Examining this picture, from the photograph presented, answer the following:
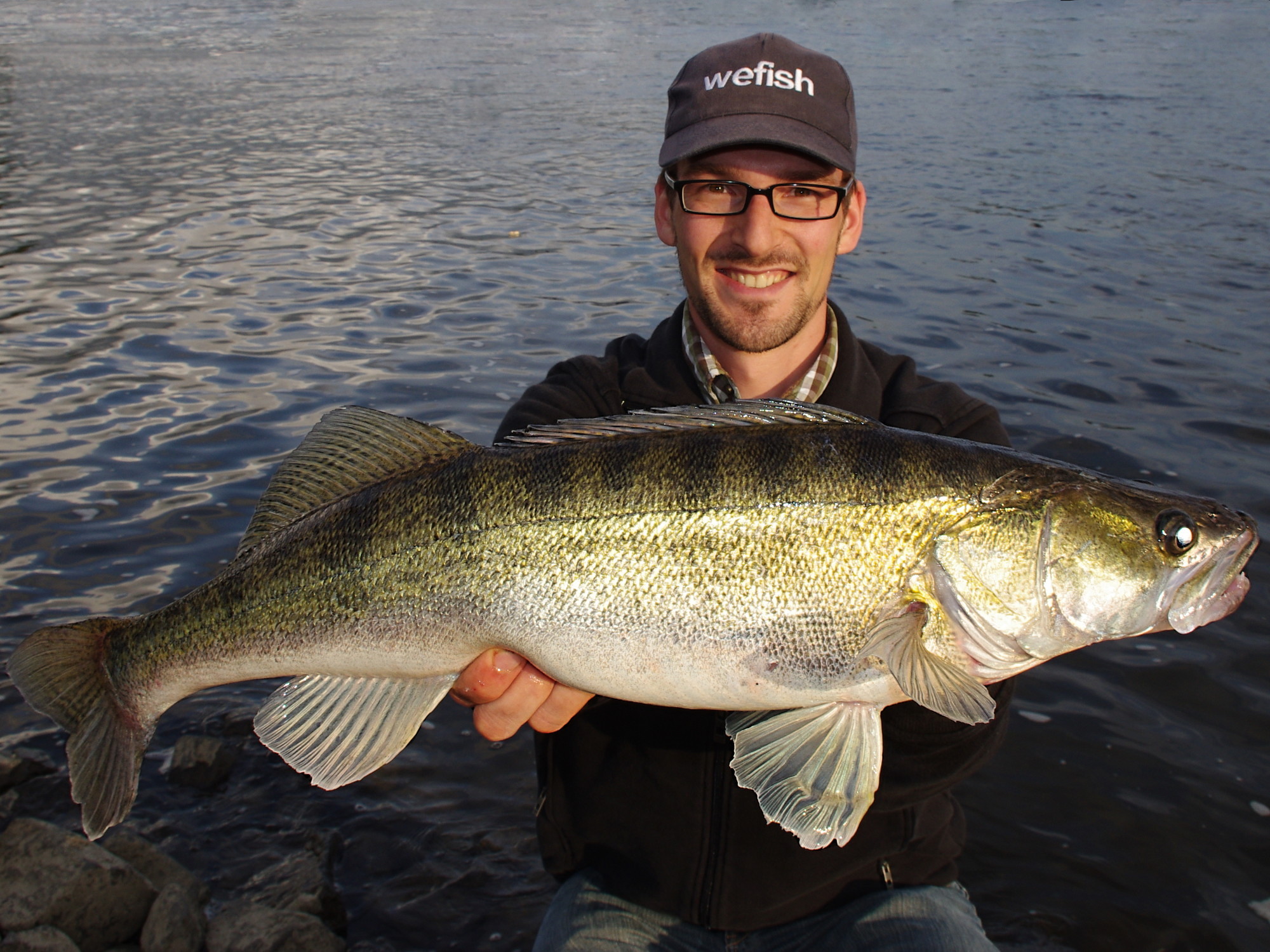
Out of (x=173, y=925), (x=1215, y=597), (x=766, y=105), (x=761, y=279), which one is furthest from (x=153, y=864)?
(x=1215, y=597)

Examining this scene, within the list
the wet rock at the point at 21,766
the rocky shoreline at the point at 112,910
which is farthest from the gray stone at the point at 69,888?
the wet rock at the point at 21,766

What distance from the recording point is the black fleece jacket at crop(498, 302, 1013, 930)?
2.64 meters

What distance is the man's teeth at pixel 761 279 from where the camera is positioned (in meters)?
3.12

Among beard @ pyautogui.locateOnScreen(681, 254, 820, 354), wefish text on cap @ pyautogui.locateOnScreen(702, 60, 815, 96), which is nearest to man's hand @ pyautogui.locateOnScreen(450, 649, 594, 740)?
beard @ pyautogui.locateOnScreen(681, 254, 820, 354)

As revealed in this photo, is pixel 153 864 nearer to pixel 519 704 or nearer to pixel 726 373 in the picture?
pixel 519 704

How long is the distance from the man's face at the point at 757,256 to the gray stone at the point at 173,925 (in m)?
2.60

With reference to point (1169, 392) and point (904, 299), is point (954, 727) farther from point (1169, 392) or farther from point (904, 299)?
point (904, 299)

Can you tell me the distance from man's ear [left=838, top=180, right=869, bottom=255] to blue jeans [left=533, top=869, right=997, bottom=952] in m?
2.08

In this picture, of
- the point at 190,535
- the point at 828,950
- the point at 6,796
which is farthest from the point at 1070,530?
the point at 190,535

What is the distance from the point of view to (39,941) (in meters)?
2.97

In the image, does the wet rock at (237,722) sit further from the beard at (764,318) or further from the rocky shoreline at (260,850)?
the beard at (764,318)

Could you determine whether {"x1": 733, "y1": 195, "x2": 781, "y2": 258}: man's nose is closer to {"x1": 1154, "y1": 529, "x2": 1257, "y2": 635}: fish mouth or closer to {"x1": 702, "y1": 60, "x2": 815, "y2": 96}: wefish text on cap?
{"x1": 702, "y1": 60, "x2": 815, "y2": 96}: wefish text on cap

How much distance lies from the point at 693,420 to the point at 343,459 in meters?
0.98

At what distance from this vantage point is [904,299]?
9539mm
